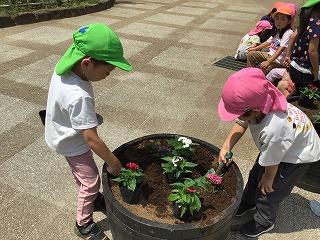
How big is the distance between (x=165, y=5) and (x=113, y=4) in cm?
194

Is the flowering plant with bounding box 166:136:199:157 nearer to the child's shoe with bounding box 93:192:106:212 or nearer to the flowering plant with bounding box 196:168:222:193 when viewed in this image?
the flowering plant with bounding box 196:168:222:193

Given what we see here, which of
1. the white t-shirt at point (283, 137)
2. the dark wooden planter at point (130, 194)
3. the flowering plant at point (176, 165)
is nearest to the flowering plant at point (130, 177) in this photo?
the dark wooden planter at point (130, 194)

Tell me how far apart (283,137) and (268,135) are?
0.37ft

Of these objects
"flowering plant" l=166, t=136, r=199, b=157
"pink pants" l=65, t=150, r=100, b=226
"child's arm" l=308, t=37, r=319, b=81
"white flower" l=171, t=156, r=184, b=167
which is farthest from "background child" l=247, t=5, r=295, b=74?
"pink pants" l=65, t=150, r=100, b=226

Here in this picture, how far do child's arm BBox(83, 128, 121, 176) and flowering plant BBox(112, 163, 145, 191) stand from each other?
6 cm

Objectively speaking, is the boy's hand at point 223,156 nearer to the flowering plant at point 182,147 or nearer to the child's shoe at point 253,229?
the flowering plant at point 182,147

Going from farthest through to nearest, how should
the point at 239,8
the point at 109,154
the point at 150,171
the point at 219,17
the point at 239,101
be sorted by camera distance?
the point at 239,8 < the point at 219,17 < the point at 150,171 < the point at 109,154 < the point at 239,101

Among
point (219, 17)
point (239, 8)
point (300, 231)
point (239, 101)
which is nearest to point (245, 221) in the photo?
point (300, 231)

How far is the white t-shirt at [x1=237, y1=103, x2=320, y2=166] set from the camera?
198 centimetres

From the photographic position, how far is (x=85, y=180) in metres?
2.31

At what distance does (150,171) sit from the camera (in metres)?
2.34

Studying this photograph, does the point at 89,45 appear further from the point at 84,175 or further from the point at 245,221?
the point at 245,221

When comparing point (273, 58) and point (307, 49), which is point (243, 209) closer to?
point (307, 49)

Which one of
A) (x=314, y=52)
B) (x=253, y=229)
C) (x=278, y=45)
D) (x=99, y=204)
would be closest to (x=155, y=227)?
(x=99, y=204)
